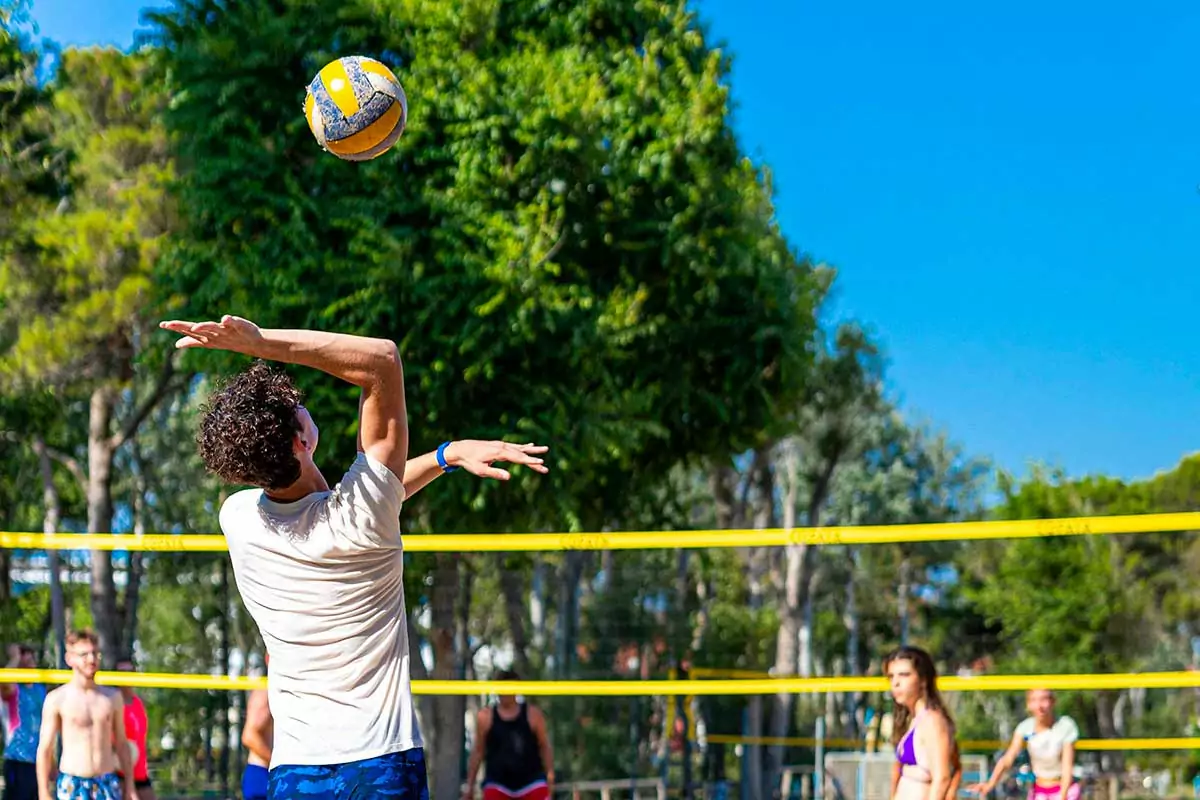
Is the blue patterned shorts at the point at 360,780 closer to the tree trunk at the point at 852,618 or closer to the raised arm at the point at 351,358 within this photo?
the raised arm at the point at 351,358

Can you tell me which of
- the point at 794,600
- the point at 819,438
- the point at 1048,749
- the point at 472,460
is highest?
the point at 819,438

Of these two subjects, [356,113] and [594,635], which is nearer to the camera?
[356,113]

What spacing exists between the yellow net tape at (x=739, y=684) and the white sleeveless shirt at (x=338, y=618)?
3663 millimetres

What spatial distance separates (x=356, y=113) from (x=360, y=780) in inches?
109

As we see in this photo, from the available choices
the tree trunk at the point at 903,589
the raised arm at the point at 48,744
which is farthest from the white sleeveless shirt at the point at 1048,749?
the tree trunk at the point at 903,589

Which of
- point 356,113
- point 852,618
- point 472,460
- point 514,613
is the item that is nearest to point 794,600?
point 514,613

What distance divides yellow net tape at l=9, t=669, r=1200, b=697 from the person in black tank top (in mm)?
1649

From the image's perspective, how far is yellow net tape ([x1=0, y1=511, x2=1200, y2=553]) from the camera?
6348 mm

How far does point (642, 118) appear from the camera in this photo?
13289mm

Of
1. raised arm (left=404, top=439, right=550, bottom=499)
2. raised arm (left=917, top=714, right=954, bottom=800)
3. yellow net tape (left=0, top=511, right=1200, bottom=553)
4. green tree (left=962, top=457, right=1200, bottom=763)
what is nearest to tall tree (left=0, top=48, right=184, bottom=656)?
yellow net tape (left=0, top=511, right=1200, bottom=553)

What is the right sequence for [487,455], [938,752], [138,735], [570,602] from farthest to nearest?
[570,602] → [138,735] → [938,752] → [487,455]

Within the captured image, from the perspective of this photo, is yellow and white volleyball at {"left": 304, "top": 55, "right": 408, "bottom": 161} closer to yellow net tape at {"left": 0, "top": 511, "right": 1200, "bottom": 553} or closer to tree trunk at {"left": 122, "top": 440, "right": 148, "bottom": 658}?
yellow net tape at {"left": 0, "top": 511, "right": 1200, "bottom": 553}

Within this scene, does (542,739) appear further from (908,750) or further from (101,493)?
(101,493)

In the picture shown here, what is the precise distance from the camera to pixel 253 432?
2857 millimetres
